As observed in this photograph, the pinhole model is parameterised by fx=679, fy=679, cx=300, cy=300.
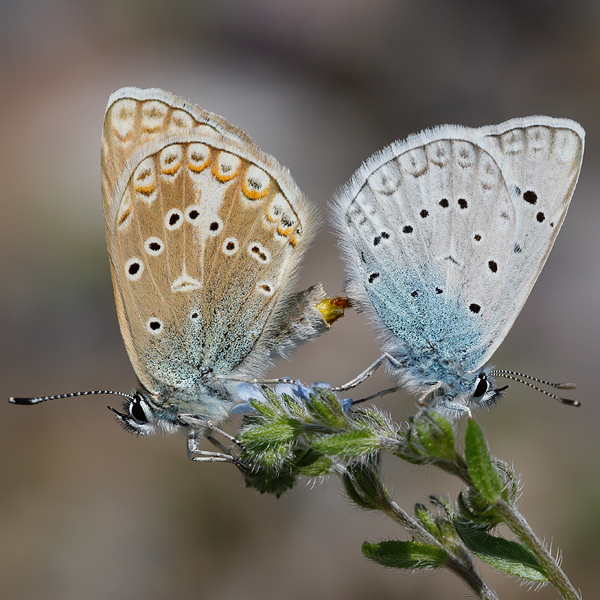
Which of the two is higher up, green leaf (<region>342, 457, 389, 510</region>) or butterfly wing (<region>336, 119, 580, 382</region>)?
butterfly wing (<region>336, 119, 580, 382</region>)

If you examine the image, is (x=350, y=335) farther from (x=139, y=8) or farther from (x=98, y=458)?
(x=139, y=8)

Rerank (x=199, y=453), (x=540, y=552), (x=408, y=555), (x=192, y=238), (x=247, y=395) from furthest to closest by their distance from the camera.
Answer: (x=192, y=238), (x=199, y=453), (x=247, y=395), (x=408, y=555), (x=540, y=552)

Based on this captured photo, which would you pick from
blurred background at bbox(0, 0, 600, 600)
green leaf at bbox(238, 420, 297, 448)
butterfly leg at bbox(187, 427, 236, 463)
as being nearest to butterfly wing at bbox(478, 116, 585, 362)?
green leaf at bbox(238, 420, 297, 448)

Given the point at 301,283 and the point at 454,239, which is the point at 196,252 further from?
the point at 301,283

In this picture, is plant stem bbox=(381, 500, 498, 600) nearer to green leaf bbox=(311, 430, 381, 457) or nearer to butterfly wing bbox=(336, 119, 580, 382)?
green leaf bbox=(311, 430, 381, 457)

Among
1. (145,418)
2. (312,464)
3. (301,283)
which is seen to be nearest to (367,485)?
(312,464)

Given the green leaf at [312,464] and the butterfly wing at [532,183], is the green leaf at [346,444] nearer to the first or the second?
the green leaf at [312,464]
